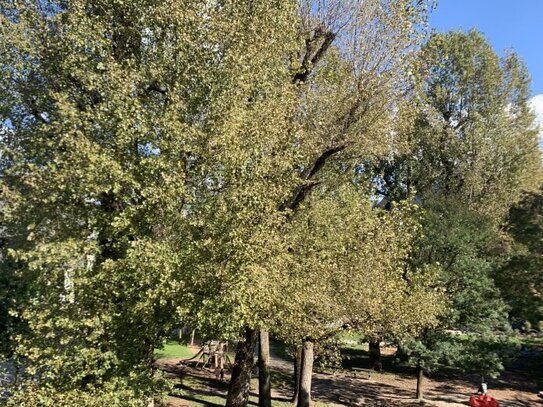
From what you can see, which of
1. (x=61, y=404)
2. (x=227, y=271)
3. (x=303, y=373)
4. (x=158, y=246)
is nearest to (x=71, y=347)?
(x=61, y=404)

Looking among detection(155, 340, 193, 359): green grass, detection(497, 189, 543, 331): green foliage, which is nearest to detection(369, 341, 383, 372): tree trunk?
detection(155, 340, 193, 359): green grass

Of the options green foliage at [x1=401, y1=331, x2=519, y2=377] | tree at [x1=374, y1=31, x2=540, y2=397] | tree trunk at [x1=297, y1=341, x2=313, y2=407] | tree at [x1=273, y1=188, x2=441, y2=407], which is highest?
tree at [x1=374, y1=31, x2=540, y2=397]

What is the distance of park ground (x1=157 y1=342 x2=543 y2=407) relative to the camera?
69.3 feet

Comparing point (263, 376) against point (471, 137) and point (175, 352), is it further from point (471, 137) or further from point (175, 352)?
point (471, 137)

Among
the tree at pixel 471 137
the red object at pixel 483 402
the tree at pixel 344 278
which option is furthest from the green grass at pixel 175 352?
the red object at pixel 483 402

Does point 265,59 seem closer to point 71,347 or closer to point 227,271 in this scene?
point 227,271

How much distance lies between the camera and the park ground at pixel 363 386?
21.1m

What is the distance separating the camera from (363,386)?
2670 centimetres

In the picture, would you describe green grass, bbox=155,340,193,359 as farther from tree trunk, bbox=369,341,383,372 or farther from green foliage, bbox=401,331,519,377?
green foliage, bbox=401,331,519,377

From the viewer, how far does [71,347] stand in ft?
32.6

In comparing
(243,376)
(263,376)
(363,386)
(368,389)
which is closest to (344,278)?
(243,376)

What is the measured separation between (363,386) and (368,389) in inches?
27.2

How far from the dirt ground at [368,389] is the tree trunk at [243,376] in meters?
3.36

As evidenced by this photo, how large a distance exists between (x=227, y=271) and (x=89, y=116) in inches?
159
